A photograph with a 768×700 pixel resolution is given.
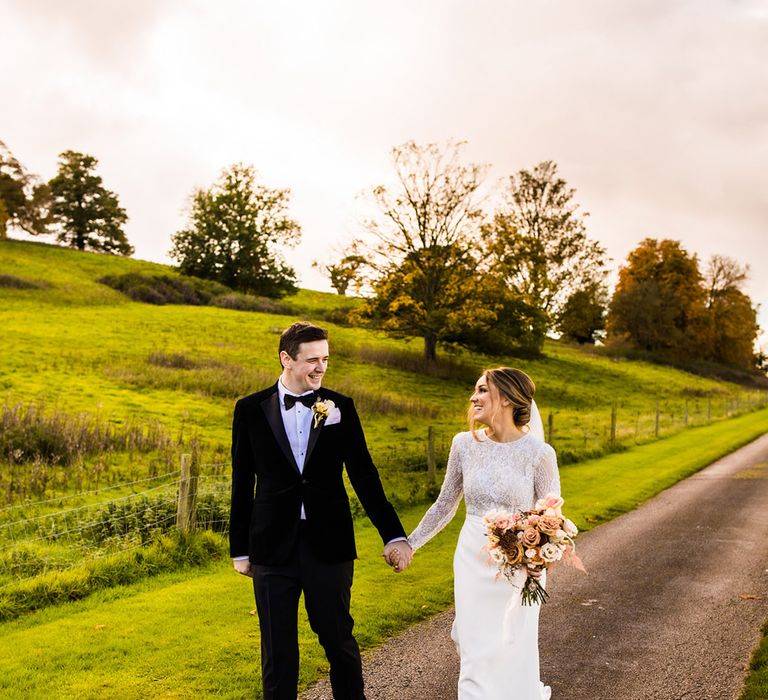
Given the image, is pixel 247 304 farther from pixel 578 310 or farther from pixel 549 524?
pixel 549 524

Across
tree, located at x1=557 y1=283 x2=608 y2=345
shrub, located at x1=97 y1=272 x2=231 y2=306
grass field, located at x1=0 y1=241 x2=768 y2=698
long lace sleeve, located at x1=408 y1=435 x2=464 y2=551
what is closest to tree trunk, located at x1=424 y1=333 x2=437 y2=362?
grass field, located at x1=0 y1=241 x2=768 y2=698

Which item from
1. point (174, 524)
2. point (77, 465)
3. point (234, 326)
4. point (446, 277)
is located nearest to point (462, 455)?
point (174, 524)

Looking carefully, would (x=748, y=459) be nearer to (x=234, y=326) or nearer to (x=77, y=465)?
(x=77, y=465)

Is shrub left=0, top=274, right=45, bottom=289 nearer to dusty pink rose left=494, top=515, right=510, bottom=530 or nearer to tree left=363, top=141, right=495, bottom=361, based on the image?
tree left=363, top=141, right=495, bottom=361

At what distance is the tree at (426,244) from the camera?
3878cm

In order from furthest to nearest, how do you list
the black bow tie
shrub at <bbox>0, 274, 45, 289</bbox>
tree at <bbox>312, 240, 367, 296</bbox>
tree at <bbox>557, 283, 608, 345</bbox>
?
tree at <bbox>557, 283, 608, 345</bbox> < shrub at <bbox>0, 274, 45, 289</bbox> < tree at <bbox>312, 240, 367, 296</bbox> < the black bow tie

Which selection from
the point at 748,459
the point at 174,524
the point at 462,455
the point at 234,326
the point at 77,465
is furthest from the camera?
the point at 234,326

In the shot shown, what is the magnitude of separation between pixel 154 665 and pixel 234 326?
37763mm

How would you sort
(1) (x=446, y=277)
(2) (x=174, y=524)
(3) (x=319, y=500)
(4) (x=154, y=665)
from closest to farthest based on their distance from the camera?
(3) (x=319, y=500)
(4) (x=154, y=665)
(2) (x=174, y=524)
(1) (x=446, y=277)

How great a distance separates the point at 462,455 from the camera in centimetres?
555

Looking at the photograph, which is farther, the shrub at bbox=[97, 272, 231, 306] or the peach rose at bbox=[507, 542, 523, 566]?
the shrub at bbox=[97, 272, 231, 306]

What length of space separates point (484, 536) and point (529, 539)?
434 mm

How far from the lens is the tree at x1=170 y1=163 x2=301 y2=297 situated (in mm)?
64375

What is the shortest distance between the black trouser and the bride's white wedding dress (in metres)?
0.83
